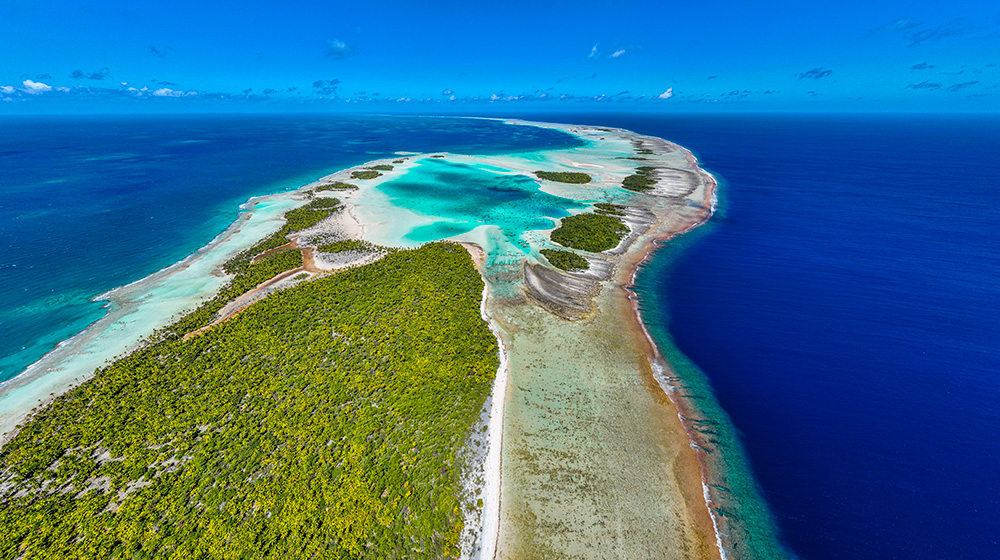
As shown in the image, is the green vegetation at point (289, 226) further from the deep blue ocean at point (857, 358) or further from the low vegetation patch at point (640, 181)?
the low vegetation patch at point (640, 181)

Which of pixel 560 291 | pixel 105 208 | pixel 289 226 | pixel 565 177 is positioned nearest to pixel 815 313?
pixel 560 291

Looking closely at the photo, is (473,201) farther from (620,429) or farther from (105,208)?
(105,208)

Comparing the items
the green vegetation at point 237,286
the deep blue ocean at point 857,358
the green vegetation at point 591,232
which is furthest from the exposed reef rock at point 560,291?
the green vegetation at point 237,286

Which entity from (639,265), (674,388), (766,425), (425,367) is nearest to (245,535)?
(425,367)

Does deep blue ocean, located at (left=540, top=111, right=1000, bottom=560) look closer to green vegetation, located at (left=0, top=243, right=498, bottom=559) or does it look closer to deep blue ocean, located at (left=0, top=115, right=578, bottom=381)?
green vegetation, located at (left=0, top=243, right=498, bottom=559)

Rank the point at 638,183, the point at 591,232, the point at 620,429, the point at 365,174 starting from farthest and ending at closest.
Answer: the point at 365,174 < the point at 638,183 < the point at 591,232 < the point at 620,429

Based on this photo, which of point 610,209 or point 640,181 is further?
point 640,181

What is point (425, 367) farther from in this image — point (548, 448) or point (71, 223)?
point (71, 223)

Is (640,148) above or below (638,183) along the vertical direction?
above
